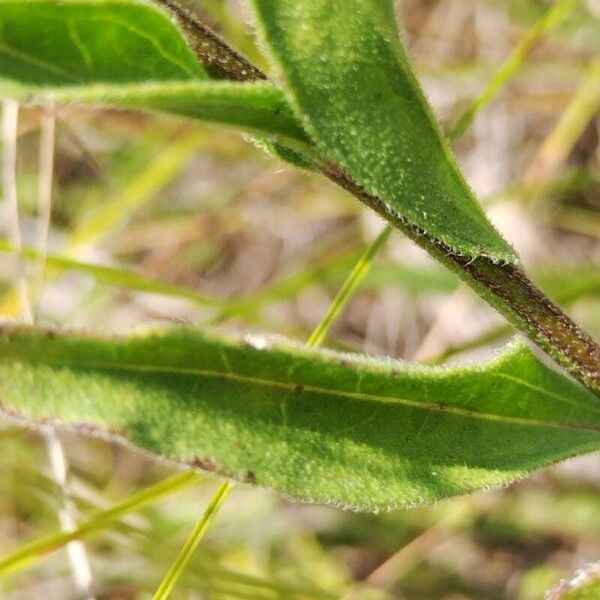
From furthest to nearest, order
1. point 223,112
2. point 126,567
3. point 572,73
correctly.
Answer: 1. point 572,73
2. point 126,567
3. point 223,112

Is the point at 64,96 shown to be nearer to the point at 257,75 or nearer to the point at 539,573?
the point at 257,75

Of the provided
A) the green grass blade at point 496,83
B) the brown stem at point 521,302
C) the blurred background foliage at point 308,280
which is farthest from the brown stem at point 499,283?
the blurred background foliage at point 308,280

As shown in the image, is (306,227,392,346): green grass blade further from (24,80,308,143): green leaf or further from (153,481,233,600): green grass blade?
(24,80,308,143): green leaf

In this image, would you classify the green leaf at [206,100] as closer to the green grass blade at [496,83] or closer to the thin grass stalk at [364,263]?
the thin grass stalk at [364,263]

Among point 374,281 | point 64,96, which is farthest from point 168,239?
point 64,96

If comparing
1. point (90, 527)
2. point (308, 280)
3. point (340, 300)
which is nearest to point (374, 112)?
point (340, 300)

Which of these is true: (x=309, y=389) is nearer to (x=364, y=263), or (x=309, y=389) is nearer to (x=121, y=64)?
(x=121, y=64)

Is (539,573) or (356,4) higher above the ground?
(539,573)
